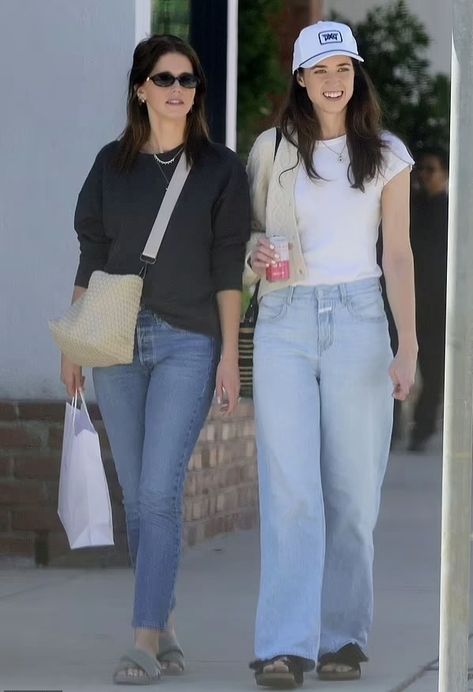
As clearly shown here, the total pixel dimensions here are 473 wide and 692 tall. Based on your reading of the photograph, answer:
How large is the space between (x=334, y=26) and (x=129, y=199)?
0.78 m

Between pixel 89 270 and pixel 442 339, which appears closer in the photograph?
pixel 89 270

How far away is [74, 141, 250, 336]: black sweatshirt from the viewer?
5.15 meters

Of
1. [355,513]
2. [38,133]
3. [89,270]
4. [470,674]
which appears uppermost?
[38,133]

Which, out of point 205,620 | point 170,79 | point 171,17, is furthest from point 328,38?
point 171,17

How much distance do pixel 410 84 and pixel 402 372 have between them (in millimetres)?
6946

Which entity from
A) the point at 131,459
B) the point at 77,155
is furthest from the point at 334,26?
the point at 77,155

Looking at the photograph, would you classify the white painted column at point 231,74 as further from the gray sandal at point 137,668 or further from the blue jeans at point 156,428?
the gray sandal at point 137,668

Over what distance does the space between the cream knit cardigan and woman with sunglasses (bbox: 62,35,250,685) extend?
0.18 feet

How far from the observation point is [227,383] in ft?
16.9

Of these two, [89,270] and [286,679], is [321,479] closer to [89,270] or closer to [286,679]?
[286,679]

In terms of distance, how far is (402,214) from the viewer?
5141 millimetres

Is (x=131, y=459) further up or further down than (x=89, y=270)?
further down

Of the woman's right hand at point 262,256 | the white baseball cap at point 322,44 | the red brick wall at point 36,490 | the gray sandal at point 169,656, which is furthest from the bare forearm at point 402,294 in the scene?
the red brick wall at point 36,490

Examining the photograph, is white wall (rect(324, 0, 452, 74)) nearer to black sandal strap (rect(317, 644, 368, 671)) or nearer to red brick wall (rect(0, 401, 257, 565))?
red brick wall (rect(0, 401, 257, 565))
